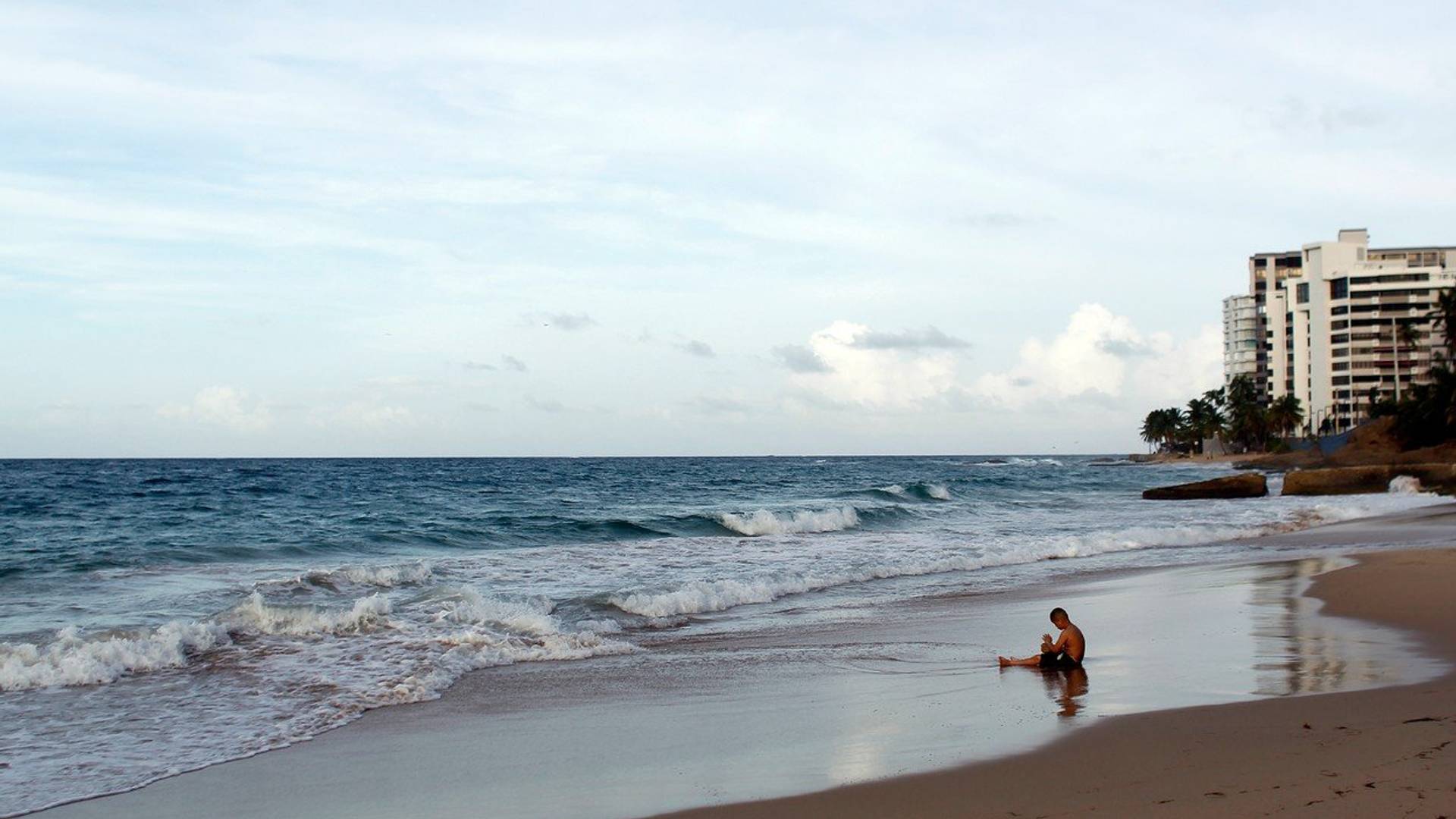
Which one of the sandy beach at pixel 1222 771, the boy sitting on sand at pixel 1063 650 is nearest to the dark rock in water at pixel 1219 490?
the boy sitting on sand at pixel 1063 650

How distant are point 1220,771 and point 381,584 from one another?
14873 mm

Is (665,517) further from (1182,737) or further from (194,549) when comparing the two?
(1182,737)

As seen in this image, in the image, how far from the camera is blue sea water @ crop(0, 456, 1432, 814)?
9.86 m

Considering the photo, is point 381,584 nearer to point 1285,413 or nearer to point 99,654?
point 99,654

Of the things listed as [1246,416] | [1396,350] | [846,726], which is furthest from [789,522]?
[1396,350]

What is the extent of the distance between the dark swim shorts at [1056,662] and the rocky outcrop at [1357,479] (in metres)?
43.5

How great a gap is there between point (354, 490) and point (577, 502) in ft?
52.5

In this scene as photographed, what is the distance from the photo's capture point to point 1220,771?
6.48m

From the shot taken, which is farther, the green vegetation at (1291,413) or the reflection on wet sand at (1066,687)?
the green vegetation at (1291,413)

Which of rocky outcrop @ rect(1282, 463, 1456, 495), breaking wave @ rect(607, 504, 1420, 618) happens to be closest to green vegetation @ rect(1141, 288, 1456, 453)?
rocky outcrop @ rect(1282, 463, 1456, 495)

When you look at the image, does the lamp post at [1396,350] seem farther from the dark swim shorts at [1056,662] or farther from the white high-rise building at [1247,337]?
the dark swim shorts at [1056,662]

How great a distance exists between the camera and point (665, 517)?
122 feet

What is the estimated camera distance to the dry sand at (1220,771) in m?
5.86

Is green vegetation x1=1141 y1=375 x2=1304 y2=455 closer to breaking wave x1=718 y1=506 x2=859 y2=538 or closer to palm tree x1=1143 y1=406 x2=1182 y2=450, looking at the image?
palm tree x1=1143 y1=406 x2=1182 y2=450
